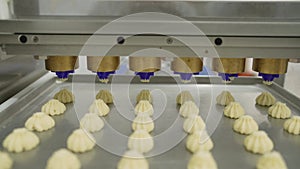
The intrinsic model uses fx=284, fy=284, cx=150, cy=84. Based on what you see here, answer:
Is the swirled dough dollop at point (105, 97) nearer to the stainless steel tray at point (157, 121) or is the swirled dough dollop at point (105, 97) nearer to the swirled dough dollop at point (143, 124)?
the stainless steel tray at point (157, 121)

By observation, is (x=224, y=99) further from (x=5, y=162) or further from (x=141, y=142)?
(x=5, y=162)

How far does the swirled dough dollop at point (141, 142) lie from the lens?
94cm

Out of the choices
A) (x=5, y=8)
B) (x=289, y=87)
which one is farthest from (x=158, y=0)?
(x=289, y=87)

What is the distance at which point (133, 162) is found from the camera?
820mm

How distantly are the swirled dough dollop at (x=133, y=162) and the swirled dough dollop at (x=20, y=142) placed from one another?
0.33m

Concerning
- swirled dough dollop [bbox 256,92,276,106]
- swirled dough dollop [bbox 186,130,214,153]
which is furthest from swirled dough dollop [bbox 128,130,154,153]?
swirled dough dollop [bbox 256,92,276,106]

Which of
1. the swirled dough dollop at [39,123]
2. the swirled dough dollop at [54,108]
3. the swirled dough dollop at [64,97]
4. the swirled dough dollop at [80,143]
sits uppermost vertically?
the swirled dough dollop at [64,97]

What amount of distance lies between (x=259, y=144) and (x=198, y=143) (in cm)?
21

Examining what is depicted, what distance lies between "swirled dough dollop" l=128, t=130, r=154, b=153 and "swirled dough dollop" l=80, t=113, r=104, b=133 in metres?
0.17

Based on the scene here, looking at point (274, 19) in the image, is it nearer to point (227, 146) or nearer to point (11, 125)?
point (227, 146)

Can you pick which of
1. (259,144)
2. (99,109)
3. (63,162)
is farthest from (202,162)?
(99,109)

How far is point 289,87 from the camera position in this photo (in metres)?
1.80

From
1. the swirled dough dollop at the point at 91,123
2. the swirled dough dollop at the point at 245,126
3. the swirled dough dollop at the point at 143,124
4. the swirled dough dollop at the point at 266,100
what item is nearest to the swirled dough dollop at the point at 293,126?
the swirled dough dollop at the point at 245,126

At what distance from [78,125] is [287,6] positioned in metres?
0.85
